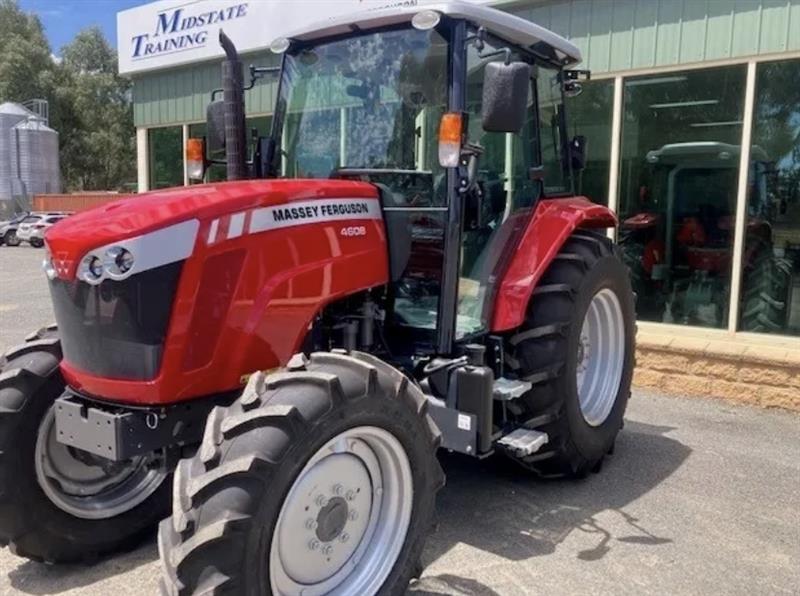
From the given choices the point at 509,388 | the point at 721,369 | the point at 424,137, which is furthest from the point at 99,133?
the point at 509,388

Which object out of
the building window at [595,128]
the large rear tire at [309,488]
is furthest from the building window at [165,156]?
the large rear tire at [309,488]

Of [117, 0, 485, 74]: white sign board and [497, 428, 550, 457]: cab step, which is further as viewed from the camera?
[117, 0, 485, 74]: white sign board

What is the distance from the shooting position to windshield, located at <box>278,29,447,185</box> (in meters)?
3.59

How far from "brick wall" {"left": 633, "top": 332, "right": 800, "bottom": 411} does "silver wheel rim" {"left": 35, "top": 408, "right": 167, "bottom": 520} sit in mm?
4466

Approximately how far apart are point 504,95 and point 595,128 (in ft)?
14.1

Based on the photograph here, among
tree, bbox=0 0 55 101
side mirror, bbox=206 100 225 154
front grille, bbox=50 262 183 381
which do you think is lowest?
front grille, bbox=50 262 183 381

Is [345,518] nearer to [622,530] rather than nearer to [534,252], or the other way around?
[622,530]

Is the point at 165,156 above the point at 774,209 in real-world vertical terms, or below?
above

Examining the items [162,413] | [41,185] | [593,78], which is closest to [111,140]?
[41,185]

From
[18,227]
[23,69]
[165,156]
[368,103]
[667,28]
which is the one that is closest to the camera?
[368,103]

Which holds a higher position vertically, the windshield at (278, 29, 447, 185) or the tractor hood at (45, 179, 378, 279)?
the windshield at (278, 29, 447, 185)

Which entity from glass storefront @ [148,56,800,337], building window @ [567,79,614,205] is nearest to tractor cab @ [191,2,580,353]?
glass storefront @ [148,56,800,337]

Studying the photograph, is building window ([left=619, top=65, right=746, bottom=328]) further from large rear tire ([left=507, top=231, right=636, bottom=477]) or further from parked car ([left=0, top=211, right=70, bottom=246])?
parked car ([left=0, top=211, right=70, bottom=246])

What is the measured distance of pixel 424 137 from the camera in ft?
11.8
